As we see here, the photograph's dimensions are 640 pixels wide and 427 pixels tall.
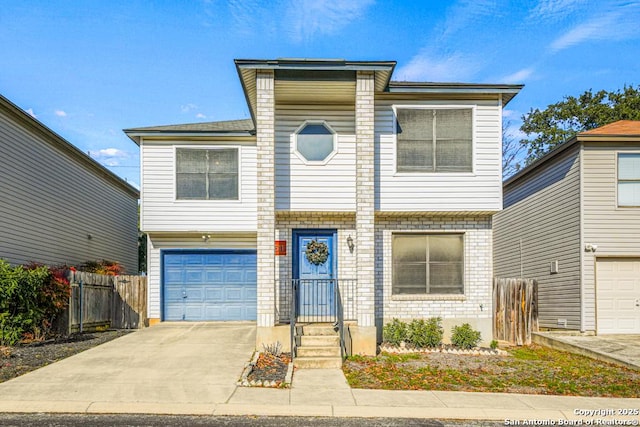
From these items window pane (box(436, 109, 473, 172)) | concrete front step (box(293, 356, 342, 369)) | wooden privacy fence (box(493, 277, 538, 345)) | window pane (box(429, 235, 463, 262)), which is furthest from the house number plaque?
wooden privacy fence (box(493, 277, 538, 345))

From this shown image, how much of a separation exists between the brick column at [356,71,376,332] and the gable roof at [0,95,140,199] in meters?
8.96

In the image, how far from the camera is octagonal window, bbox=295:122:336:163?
12.8m

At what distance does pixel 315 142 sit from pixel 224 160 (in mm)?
4218

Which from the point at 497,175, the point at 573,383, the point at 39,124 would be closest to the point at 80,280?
the point at 39,124

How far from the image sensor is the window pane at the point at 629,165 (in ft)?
48.8

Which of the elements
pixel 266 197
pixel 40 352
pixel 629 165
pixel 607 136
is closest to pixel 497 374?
pixel 266 197

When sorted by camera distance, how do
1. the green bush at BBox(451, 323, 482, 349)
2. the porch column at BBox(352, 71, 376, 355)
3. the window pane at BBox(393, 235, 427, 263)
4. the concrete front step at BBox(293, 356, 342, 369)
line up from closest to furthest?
1. the concrete front step at BBox(293, 356, 342, 369)
2. the porch column at BBox(352, 71, 376, 355)
3. the green bush at BBox(451, 323, 482, 349)
4. the window pane at BBox(393, 235, 427, 263)

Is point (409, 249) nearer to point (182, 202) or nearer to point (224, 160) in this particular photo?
point (224, 160)

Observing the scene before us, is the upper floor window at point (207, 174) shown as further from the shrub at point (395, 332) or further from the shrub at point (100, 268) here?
the shrub at point (395, 332)

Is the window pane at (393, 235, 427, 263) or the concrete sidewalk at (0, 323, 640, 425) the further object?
the window pane at (393, 235, 427, 263)

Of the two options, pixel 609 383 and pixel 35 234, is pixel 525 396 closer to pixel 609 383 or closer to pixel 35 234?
pixel 609 383

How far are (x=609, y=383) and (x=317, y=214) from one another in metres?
6.78

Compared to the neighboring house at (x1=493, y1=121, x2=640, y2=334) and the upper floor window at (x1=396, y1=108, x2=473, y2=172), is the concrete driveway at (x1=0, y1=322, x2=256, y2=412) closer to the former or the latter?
the upper floor window at (x1=396, y1=108, x2=473, y2=172)

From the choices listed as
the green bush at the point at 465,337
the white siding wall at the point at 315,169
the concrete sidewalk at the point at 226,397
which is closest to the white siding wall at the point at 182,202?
the white siding wall at the point at 315,169
